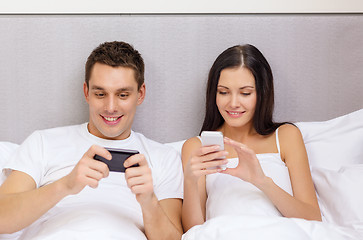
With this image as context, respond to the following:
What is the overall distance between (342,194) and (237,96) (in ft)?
1.72

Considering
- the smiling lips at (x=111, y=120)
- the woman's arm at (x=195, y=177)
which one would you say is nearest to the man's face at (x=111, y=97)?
the smiling lips at (x=111, y=120)

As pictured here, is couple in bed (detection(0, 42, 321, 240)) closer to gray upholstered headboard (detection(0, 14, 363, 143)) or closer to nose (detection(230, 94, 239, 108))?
nose (detection(230, 94, 239, 108))

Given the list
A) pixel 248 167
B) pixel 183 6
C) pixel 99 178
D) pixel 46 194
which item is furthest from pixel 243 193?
pixel 183 6

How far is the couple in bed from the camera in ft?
3.91

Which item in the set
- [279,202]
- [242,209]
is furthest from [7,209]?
[279,202]

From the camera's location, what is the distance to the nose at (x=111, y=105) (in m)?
1.45

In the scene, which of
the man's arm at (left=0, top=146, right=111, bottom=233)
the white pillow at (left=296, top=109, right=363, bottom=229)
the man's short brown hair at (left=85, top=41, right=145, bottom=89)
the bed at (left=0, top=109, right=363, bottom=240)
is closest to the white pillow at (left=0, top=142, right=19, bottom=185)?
the bed at (left=0, top=109, right=363, bottom=240)

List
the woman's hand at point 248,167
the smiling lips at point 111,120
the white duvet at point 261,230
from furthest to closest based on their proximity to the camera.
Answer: the smiling lips at point 111,120 < the woman's hand at point 248,167 < the white duvet at point 261,230

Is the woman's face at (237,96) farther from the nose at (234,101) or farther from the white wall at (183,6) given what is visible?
the white wall at (183,6)

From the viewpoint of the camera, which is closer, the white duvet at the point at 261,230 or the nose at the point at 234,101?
the white duvet at the point at 261,230

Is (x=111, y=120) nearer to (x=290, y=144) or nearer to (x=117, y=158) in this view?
(x=117, y=158)

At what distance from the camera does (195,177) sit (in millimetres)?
1324

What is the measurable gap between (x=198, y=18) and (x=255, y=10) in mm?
270

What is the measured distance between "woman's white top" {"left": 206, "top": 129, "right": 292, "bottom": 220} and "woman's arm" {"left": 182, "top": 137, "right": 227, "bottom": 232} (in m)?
0.04
